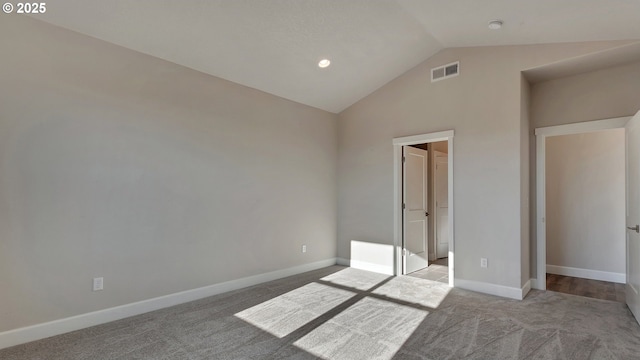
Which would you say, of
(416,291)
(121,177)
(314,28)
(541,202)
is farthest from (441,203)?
(121,177)

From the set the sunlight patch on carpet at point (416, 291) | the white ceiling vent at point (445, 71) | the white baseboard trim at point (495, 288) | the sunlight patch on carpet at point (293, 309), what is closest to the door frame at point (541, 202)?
the white baseboard trim at point (495, 288)

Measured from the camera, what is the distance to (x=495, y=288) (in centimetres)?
397

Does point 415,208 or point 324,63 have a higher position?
point 324,63

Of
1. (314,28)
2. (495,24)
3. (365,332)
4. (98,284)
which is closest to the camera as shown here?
(365,332)

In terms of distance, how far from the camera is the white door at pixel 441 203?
6191 mm

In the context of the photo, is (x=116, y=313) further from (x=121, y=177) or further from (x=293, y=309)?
(x=293, y=309)

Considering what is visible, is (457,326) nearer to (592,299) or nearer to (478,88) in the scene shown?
(592,299)

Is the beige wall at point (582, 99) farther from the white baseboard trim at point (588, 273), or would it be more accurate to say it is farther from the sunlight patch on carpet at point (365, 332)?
the sunlight patch on carpet at point (365, 332)

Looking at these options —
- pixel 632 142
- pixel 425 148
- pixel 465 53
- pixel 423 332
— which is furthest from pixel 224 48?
pixel 632 142

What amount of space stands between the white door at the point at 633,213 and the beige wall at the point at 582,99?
1.44 ft

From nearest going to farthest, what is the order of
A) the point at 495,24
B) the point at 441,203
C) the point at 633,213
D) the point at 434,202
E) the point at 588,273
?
the point at 633,213, the point at 495,24, the point at 588,273, the point at 434,202, the point at 441,203

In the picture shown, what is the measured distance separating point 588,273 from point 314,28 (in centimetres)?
538

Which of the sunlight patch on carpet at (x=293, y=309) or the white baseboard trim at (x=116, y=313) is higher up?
the white baseboard trim at (x=116, y=313)

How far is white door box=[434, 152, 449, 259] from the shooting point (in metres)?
6.19
